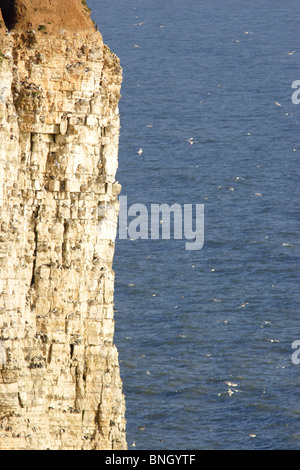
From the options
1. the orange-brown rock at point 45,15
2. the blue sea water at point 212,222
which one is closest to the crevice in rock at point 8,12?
the orange-brown rock at point 45,15

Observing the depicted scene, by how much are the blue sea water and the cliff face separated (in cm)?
2610

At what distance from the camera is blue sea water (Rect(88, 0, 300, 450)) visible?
163ft

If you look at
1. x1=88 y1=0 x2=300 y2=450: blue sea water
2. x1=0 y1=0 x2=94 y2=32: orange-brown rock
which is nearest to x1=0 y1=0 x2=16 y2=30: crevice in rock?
x1=0 y1=0 x2=94 y2=32: orange-brown rock

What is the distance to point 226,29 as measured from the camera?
352ft

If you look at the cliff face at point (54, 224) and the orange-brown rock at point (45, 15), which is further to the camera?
the orange-brown rock at point (45, 15)

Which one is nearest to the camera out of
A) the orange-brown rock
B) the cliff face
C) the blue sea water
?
the cliff face

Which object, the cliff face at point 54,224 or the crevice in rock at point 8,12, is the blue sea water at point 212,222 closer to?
the cliff face at point 54,224

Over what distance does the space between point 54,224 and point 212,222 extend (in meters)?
55.3

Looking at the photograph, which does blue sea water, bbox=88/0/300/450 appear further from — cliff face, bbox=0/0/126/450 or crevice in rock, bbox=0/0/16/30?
crevice in rock, bbox=0/0/16/30

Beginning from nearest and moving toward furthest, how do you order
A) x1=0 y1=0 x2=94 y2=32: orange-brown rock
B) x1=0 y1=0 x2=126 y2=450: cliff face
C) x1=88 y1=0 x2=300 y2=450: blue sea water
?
x1=0 y1=0 x2=126 y2=450: cliff face, x1=0 y1=0 x2=94 y2=32: orange-brown rock, x1=88 y1=0 x2=300 y2=450: blue sea water

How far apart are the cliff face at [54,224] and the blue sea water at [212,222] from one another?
2610cm

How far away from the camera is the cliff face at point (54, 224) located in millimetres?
18297

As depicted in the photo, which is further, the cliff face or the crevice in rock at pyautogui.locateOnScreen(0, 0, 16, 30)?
the crevice in rock at pyautogui.locateOnScreen(0, 0, 16, 30)
